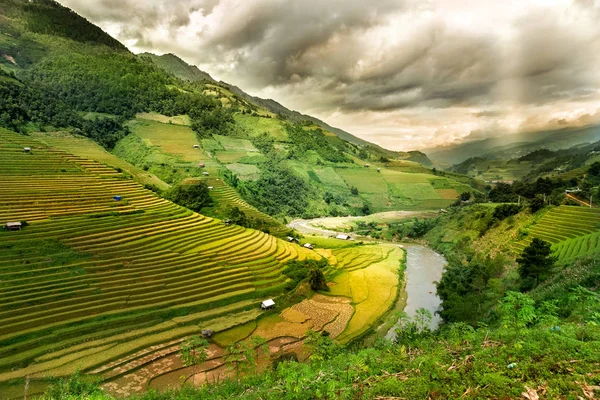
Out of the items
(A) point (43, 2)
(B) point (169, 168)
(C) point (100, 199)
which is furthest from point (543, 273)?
(A) point (43, 2)

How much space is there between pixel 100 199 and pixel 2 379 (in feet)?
66.7

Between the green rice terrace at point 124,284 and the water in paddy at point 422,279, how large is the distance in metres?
2.18

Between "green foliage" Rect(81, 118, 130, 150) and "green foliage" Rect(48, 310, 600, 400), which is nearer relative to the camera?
"green foliage" Rect(48, 310, 600, 400)

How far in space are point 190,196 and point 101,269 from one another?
26.6m

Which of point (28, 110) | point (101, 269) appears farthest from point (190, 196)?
point (28, 110)

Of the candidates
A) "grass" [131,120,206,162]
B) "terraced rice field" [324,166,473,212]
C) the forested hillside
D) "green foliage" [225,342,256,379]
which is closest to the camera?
"green foliage" [225,342,256,379]

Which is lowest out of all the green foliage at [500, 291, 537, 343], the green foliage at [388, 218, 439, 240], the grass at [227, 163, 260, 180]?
the green foliage at [388, 218, 439, 240]

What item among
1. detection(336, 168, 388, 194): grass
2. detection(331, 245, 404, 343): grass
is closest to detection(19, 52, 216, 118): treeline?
detection(336, 168, 388, 194): grass

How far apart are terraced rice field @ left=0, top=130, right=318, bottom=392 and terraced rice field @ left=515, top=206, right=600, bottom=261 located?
1044 inches

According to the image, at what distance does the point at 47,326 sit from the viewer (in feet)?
62.7

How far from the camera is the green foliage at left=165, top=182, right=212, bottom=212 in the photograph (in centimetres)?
4878

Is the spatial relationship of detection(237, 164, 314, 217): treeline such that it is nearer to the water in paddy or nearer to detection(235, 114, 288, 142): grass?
detection(235, 114, 288, 142): grass

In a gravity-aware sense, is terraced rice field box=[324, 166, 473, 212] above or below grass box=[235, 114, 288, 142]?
below

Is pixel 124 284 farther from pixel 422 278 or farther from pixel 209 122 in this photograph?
pixel 209 122
